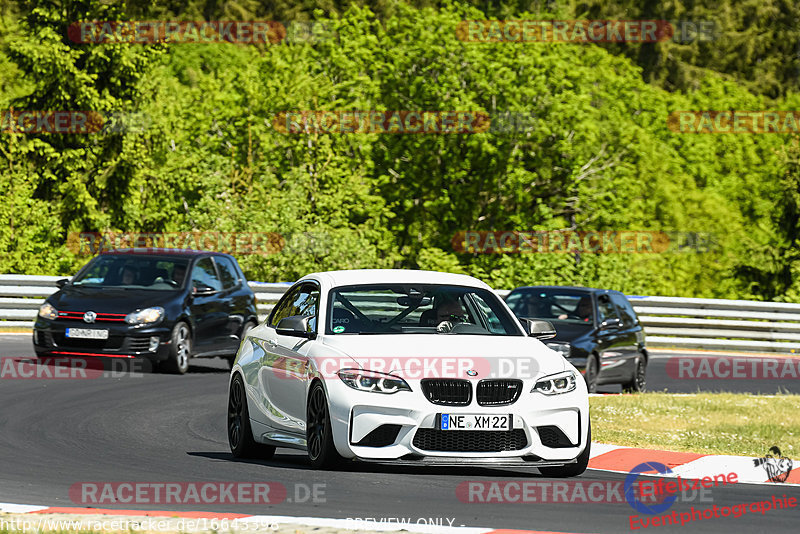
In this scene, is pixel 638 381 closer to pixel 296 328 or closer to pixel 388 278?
pixel 388 278

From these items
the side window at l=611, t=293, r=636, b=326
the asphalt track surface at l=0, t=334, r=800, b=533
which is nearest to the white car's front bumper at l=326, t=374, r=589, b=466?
the asphalt track surface at l=0, t=334, r=800, b=533

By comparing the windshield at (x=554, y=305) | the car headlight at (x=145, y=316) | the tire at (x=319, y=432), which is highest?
the tire at (x=319, y=432)

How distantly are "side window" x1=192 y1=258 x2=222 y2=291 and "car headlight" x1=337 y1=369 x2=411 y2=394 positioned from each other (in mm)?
10669

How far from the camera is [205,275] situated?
66.8 feet

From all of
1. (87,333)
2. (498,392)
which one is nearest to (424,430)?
(498,392)

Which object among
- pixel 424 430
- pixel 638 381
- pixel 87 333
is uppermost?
pixel 424 430

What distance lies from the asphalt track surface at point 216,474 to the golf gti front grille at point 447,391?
1.86 ft

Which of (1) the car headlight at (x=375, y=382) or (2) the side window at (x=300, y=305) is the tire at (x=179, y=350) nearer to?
(2) the side window at (x=300, y=305)

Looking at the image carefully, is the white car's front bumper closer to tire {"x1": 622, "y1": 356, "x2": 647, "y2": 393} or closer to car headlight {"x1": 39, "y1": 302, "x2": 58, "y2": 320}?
car headlight {"x1": 39, "y1": 302, "x2": 58, "y2": 320}

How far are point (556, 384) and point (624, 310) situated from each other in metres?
12.2

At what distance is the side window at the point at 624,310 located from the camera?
70.2 feet

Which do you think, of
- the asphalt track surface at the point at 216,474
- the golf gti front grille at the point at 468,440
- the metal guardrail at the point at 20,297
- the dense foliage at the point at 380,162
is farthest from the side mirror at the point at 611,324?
the dense foliage at the point at 380,162

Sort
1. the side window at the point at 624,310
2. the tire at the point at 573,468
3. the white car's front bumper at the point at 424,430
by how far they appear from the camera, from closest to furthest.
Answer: the white car's front bumper at the point at 424,430, the tire at the point at 573,468, the side window at the point at 624,310

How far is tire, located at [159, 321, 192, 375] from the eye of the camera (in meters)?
19.1
